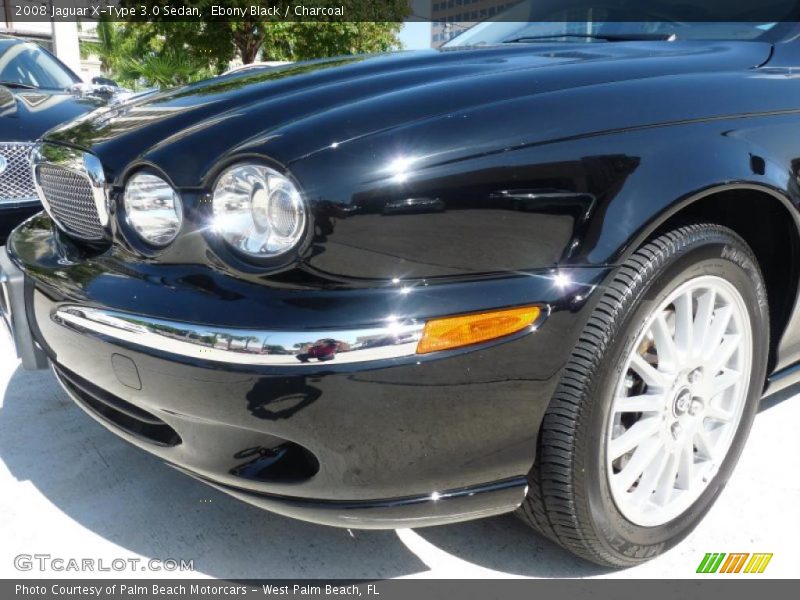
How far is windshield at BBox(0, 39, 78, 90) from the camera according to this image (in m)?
5.02

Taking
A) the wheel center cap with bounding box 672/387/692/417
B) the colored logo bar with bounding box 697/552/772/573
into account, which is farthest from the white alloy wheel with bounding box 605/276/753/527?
the colored logo bar with bounding box 697/552/772/573

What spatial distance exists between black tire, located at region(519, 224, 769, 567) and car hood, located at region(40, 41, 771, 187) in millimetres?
325

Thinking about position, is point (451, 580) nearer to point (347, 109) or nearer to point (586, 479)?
point (586, 479)

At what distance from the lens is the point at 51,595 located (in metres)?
1.76

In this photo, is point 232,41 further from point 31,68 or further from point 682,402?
point 682,402

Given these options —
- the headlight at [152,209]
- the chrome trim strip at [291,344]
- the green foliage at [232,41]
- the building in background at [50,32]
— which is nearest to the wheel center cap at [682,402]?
the chrome trim strip at [291,344]

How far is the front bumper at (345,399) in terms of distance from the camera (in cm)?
141

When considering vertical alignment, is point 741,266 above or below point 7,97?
below

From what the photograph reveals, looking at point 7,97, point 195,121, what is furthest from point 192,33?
point 195,121

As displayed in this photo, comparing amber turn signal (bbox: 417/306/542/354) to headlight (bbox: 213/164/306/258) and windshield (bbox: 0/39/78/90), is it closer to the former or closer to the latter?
headlight (bbox: 213/164/306/258)

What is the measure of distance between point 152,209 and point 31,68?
4314mm

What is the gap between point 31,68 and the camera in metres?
5.17

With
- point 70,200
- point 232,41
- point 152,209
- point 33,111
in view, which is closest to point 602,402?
point 152,209

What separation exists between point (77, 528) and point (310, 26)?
15.3 meters
